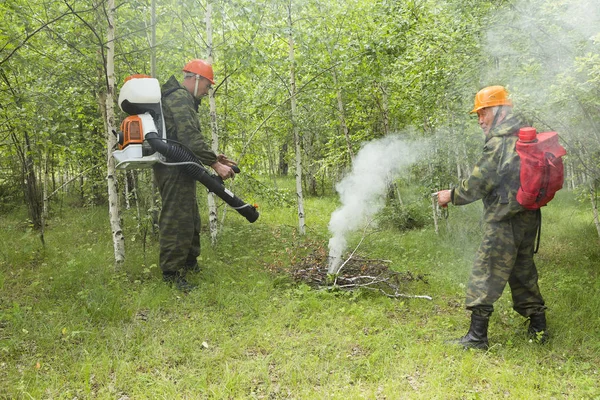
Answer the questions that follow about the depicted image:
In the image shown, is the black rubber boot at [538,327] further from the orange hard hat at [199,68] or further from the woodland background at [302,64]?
the orange hard hat at [199,68]

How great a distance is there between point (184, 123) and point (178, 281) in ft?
6.37

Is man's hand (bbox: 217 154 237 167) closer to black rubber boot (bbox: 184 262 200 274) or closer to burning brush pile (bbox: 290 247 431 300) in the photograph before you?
black rubber boot (bbox: 184 262 200 274)

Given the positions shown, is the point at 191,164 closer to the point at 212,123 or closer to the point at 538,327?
the point at 212,123

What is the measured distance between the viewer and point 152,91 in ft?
14.9

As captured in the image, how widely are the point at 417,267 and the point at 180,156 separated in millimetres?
3814

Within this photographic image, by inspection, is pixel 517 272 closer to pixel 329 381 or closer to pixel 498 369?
pixel 498 369

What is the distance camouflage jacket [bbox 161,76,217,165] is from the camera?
15.8 ft

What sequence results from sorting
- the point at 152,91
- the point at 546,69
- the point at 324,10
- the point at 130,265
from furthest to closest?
1. the point at 324,10
2. the point at 130,265
3. the point at 546,69
4. the point at 152,91

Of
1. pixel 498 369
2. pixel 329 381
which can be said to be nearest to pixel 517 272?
pixel 498 369

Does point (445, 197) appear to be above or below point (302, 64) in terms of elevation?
below

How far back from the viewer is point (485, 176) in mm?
3674

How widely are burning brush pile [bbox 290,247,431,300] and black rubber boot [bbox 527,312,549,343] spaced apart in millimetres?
1094

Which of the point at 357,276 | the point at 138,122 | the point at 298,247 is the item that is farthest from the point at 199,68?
the point at 298,247

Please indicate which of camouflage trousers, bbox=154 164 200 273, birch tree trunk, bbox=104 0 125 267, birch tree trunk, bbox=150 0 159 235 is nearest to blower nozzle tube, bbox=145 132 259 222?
camouflage trousers, bbox=154 164 200 273
